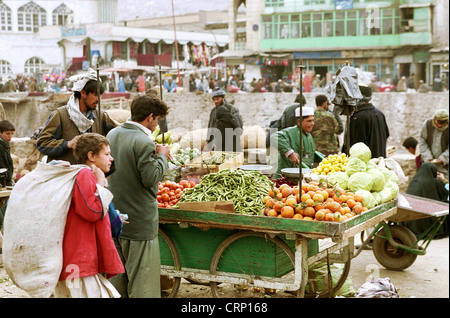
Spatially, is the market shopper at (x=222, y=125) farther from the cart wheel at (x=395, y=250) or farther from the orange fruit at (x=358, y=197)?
the orange fruit at (x=358, y=197)

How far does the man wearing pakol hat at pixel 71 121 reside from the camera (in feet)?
16.1

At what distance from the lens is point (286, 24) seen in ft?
118

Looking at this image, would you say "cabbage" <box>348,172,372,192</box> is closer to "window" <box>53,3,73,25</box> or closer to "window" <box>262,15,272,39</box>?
"window" <box>262,15,272,39</box>

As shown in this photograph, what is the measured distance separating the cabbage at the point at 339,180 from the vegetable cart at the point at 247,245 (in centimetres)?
40

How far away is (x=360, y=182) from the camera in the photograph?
535 cm

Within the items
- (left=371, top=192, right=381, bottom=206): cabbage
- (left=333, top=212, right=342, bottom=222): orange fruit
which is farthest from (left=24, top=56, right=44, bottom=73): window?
(left=333, top=212, right=342, bottom=222): orange fruit

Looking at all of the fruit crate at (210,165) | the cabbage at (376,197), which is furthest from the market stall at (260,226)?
the fruit crate at (210,165)

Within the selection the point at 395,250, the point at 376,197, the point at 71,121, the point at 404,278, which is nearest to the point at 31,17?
the point at 395,250

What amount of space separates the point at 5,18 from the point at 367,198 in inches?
1667

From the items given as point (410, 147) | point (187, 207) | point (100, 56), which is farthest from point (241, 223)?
point (100, 56)

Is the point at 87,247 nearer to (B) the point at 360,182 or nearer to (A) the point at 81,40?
(B) the point at 360,182

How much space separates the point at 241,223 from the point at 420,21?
32327 mm

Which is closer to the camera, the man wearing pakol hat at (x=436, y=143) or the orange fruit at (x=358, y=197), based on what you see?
the orange fruit at (x=358, y=197)
